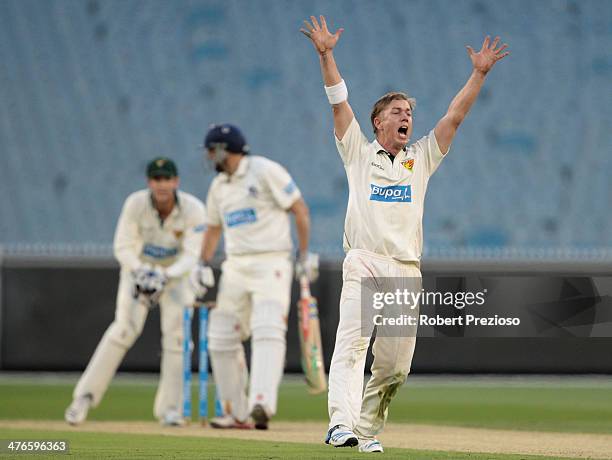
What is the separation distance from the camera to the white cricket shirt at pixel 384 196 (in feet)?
19.6

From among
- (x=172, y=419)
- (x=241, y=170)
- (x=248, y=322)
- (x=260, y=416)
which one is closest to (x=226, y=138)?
(x=241, y=170)

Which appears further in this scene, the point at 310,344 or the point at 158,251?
the point at 158,251

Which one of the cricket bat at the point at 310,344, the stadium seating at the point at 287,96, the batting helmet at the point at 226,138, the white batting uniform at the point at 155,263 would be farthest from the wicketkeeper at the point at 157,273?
the stadium seating at the point at 287,96

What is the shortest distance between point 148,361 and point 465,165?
12.4 feet

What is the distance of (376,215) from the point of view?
5984 millimetres

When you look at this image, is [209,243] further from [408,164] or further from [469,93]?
[469,93]

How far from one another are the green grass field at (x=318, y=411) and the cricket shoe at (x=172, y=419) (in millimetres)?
633

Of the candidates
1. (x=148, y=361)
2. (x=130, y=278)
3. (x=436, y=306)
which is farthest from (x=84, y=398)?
(x=148, y=361)

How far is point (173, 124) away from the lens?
45.9 feet

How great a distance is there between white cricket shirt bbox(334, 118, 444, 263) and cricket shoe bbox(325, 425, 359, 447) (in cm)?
79

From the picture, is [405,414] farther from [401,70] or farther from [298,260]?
[401,70]

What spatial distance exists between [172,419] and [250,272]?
1159mm

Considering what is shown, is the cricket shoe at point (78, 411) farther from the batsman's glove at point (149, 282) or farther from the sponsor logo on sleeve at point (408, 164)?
the sponsor logo on sleeve at point (408, 164)

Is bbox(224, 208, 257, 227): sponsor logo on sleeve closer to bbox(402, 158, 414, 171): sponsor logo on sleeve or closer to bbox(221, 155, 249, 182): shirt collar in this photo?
bbox(221, 155, 249, 182): shirt collar
